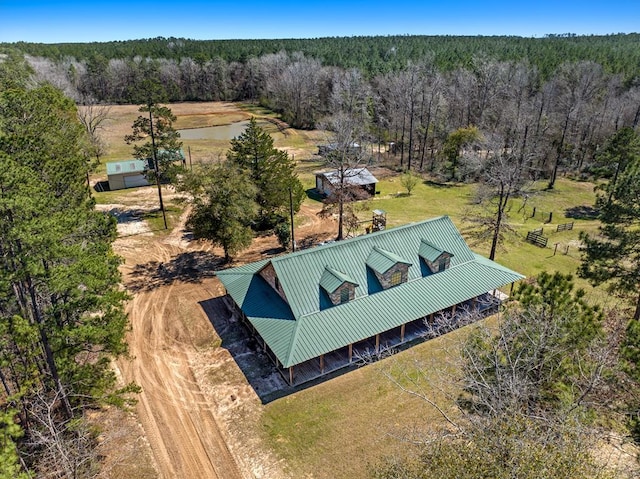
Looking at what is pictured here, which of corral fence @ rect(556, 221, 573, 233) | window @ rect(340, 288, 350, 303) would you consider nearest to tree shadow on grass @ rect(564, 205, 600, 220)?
corral fence @ rect(556, 221, 573, 233)

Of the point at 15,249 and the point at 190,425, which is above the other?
the point at 15,249

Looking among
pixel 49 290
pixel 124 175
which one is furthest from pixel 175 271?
pixel 124 175

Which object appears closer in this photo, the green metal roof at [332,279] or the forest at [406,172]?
the forest at [406,172]

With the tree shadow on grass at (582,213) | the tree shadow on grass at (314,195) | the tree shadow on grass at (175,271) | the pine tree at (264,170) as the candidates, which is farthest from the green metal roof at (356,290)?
the tree shadow on grass at (582,213)

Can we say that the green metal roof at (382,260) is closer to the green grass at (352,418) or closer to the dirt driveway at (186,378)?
the green grass at (352,418)

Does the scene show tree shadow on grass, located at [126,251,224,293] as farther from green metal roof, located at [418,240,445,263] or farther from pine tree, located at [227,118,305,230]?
green metal roof, located at [418,240,445,263]

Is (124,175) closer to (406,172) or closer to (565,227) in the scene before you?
(406,172)

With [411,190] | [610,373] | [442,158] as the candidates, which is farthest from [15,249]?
[442,158]

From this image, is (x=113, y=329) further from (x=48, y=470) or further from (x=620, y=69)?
(x=620, y=69)
